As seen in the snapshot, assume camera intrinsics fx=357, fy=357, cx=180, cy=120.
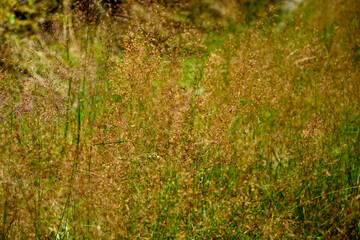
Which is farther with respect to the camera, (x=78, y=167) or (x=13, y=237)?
(x=78, y=167)

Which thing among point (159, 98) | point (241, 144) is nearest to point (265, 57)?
point (241, 144)

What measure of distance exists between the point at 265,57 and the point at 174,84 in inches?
47.0

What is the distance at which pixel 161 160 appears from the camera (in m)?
1.79

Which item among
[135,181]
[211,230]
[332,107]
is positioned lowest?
[211,230]

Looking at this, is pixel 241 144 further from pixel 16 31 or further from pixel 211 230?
pixel 16 31

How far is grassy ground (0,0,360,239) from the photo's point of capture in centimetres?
156

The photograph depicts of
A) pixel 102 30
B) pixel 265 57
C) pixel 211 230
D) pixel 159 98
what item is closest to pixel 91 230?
pixel 211 230

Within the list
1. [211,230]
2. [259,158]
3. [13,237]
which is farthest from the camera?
[259,158]

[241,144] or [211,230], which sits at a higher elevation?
[241,144]

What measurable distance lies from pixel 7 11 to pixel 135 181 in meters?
1.80

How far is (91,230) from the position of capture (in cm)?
159

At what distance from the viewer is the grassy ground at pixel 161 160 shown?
5.13 ft

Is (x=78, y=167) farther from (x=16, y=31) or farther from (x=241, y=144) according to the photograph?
(x=16, y=31)

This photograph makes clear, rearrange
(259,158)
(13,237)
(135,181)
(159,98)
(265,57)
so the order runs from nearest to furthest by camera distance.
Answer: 1. (13,237)
2. (135,181)
3. (159,98)
4. (259,158)
5. (265,57)
